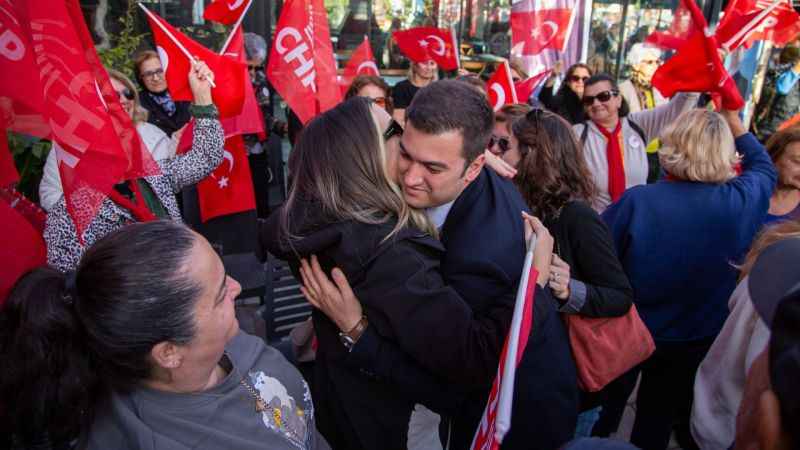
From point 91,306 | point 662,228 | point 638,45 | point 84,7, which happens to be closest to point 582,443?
point 91,306

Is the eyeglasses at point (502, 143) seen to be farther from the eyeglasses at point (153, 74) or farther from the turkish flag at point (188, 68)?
the eyeglasses at point (153, 74)

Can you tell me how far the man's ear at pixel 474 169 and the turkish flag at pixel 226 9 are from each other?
250cm

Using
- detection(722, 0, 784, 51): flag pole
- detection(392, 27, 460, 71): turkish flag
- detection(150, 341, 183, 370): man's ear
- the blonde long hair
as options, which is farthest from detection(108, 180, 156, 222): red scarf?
detection(722, 0, 784, 51): flag pole

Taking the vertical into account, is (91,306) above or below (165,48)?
below

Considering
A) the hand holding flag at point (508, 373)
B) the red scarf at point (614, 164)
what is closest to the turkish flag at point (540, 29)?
the red scarf at point (614, 164)

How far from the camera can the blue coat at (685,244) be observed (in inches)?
94.5

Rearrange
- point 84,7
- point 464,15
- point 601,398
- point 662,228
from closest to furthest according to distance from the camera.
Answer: point 601,398 < point 662,228 < point 84,7 < point 464,15

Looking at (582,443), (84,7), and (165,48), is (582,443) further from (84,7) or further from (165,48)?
(84,7)

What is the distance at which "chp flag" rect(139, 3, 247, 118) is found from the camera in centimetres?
290

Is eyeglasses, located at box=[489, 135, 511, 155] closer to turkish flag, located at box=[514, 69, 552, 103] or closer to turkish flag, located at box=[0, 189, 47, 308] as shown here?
turkish flag, located at box=[0, 189, 47, 308]

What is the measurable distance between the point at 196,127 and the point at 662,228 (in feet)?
7.34

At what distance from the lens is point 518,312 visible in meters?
1.01

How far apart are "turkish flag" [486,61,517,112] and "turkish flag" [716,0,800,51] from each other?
1.40m

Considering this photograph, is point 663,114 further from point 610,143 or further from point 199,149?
point 199,149
